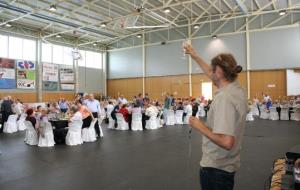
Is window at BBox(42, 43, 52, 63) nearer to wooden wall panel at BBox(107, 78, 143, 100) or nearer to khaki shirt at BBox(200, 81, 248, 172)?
wooden wall panel at BBox(107, 78, 143, 100)

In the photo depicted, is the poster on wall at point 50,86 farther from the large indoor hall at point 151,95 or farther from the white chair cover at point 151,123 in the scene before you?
the white chair cover at point 151,123

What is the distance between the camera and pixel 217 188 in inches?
61.7

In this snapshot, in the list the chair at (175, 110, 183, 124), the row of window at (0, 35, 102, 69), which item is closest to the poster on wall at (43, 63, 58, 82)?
the row of window at (0, 35, 102, 69)

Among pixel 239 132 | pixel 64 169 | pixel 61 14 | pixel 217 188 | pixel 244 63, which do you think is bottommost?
pixel 64 169

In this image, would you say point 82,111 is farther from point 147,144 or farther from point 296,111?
point 296,111

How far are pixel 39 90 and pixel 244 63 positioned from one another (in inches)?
611

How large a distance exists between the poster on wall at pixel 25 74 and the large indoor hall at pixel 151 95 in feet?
0.24

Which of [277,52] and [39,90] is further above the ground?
[277,52]

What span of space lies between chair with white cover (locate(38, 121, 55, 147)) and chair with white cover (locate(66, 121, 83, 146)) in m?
0.47

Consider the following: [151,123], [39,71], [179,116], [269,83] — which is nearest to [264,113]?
[269,83]

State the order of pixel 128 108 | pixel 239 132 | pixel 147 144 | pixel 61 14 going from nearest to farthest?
pixel 239 132 < pixel 147 144 < pixel 128 108 < pixel 61 14

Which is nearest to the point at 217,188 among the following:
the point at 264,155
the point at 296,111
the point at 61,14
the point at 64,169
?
the point at 64,169

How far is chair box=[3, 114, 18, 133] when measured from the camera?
36.6ft

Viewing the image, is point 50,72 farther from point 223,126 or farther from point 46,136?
point 223,126
